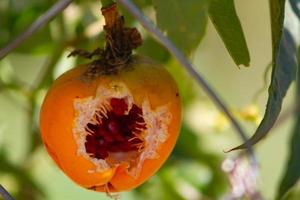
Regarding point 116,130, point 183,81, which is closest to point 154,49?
point 183,81

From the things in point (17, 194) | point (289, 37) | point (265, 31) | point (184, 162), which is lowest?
point (265, 31)

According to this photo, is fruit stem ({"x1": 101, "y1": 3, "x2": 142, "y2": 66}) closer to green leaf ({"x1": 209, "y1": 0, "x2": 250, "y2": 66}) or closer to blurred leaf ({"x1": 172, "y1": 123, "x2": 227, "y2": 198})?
green leaf ({"x1": 209, "y1": 0, "x2": 250, "y2": 66})

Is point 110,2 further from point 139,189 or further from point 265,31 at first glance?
point 265,31

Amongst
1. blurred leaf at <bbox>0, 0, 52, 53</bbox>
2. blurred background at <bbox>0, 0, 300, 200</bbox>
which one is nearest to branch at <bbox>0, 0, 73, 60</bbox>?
blurred background at <bbox>0, 0, 300, 200</bbox>

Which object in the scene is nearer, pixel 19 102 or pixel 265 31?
pixel 19 102

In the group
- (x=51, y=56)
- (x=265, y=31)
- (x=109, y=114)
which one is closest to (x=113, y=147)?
(x=109, y=114)

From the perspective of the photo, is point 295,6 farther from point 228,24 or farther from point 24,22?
point 24,22

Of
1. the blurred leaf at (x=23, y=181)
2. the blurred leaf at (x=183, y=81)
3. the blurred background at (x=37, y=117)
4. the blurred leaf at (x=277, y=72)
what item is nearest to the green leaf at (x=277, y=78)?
the blurred leaf at (x=277, y=72)
